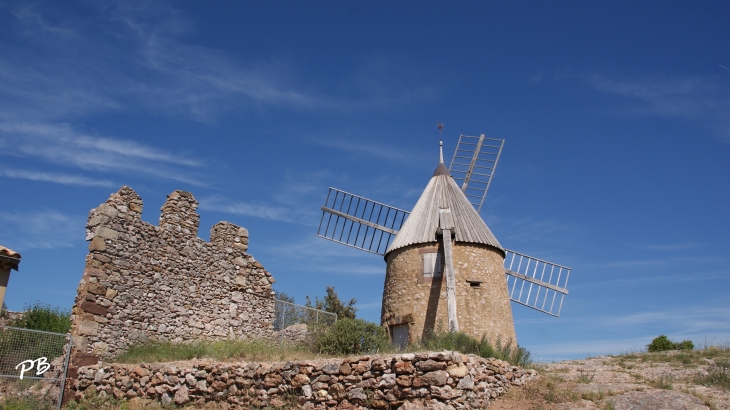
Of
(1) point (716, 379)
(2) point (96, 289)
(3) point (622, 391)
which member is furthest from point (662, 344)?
(2) point (96, 289)

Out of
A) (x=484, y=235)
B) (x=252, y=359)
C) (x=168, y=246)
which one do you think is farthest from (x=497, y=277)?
(x=168, y=246)

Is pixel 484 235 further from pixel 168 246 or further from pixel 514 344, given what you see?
pixel 168 246

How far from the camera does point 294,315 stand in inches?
604

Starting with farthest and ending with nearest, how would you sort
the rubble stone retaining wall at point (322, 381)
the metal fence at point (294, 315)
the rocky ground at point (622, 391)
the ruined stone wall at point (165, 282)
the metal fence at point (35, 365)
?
1. the metal fence at point (294, 315)
2. the ruined stone wall at point (165, 282)
3. the metal fence at point (35, 365)
4. the rocky ground at point (622, 391)
5. the rubble stone retaining wall at point (322, 381)

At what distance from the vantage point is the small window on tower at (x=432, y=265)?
1628cm

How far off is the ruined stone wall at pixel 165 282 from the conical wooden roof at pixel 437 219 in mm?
4591

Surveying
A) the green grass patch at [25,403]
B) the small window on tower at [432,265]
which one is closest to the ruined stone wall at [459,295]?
the small window on tower at [432,265]

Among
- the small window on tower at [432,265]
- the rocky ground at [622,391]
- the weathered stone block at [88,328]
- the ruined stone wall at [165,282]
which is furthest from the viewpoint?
the small window on tower at [432,265]

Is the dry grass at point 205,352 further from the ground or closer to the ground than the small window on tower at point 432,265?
closer to the ground

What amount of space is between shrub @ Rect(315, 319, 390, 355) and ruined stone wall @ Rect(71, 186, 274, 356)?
2990 millimetres

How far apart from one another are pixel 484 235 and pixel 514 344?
330 cm

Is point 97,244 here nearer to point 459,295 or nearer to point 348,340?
point 348,340

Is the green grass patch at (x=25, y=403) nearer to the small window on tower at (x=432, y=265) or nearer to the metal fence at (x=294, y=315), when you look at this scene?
the metal fence at (x=294, y=315)

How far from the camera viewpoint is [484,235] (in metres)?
17.2
